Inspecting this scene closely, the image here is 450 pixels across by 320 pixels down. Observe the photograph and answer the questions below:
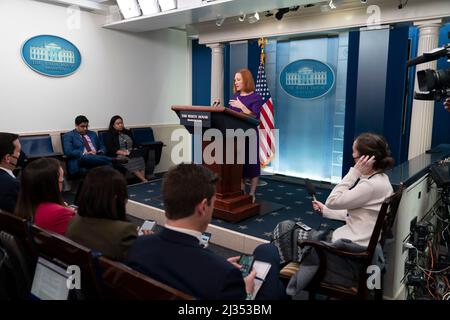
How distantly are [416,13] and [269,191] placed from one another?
277cm

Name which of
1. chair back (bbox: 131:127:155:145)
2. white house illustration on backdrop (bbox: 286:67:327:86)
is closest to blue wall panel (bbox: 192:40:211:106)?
chair back (bbox: 131:127:155:145)

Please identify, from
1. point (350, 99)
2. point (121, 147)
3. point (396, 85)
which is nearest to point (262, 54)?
point (350, 99)

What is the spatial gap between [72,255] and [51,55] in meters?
4.70

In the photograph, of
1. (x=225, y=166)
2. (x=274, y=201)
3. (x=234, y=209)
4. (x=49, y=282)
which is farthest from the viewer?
(x=274, y=201)

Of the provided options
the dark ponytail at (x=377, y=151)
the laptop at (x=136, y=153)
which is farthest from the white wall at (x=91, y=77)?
the dark ponytail at (x=377, y=151)

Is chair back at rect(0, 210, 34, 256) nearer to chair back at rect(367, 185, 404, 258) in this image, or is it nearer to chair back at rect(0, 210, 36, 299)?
chair back at rect(0, 210, 36, 299)

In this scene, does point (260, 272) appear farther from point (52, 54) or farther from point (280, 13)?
point (52, 54)

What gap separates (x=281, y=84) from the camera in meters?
6.14

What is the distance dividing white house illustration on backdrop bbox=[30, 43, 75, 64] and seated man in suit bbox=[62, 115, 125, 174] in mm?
903

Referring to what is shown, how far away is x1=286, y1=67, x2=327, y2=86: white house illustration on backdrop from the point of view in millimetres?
5711

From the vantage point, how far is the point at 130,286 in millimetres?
1151

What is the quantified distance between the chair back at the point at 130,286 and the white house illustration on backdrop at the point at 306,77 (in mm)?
5107
